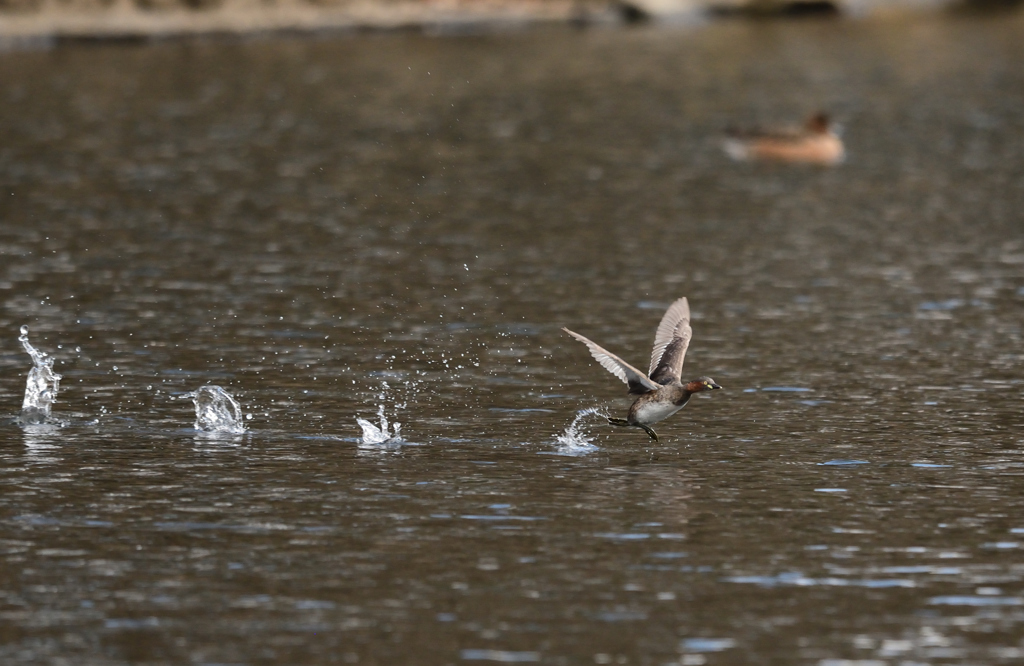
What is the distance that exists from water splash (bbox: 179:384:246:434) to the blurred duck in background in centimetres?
2253

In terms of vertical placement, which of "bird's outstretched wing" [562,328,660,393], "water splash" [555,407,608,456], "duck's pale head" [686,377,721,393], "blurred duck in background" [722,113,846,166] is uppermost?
"blurred duck in background" [722,113,846,166]

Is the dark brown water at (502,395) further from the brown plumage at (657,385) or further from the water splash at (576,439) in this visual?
the brown plumage at (657,385)

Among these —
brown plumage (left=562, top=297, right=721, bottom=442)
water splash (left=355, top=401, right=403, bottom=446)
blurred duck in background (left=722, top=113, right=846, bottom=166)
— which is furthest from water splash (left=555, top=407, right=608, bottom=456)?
blurred duck in background (left=722, top=113, right=846, bottom=166)

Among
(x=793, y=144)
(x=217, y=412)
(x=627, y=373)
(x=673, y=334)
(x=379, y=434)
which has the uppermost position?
(x=793, y=144)

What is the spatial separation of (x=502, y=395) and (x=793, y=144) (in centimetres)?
2133

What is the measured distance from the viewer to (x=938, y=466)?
589 inches

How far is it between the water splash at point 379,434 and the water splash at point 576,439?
148cm

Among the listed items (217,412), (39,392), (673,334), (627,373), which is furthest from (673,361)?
(39,392)

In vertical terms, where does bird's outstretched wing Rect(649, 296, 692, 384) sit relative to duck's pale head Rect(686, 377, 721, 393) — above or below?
above

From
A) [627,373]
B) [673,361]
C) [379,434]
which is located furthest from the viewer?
[379,434]

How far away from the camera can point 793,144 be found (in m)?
38.0

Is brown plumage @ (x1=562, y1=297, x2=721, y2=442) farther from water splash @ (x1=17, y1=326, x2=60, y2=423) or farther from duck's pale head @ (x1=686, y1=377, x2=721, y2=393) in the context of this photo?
water splash @ (x1=17, y1=326, x2=60, y2=423)

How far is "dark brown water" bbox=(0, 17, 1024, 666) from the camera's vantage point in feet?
36.7

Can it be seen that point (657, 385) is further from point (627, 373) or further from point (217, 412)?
point (217, 412)
